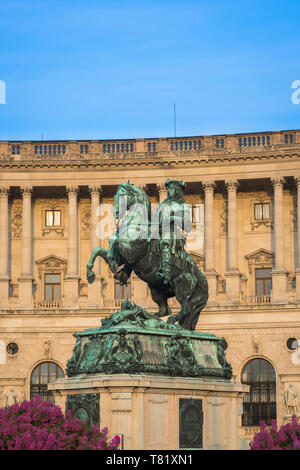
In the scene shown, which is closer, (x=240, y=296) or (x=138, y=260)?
(x=138, y=260)

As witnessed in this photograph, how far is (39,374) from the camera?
69.8m

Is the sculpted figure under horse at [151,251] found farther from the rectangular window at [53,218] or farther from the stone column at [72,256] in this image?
the rectangular window at [53,218]

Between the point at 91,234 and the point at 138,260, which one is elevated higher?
the point at 91,234

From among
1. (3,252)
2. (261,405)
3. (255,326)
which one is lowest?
(261,405)

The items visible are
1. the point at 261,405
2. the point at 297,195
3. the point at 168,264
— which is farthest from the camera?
the point at 297,195

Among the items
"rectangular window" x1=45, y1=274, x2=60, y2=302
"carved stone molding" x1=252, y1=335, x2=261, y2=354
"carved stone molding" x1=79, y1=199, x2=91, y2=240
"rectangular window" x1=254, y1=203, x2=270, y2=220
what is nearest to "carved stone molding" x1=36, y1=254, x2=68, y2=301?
"rectangular window" x1=45, y1=274, x2=60, y2=302

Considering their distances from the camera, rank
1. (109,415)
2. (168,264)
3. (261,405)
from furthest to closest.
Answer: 1. (261,405)
2. (168,264)
3. (109,415)

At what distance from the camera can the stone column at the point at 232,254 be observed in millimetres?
70125

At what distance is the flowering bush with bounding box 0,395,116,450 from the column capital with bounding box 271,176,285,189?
48776mm

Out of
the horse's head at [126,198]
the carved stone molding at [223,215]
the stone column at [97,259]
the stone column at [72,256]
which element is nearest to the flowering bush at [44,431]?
the horse's head at [126,198]

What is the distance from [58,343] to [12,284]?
6.07 metres

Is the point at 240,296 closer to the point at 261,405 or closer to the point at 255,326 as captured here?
the point at 255,326

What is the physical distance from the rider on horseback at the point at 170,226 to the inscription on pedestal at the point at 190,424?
3248mm
